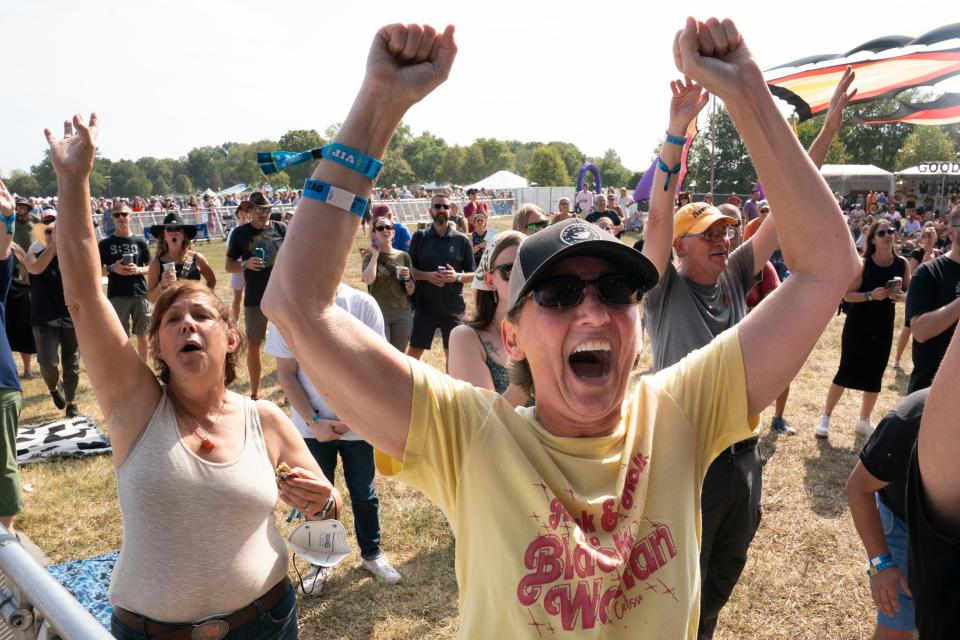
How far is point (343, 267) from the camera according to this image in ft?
4.31

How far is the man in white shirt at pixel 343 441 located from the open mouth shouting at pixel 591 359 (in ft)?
8.19

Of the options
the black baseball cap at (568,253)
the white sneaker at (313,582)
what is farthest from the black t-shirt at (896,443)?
the white sneaker at (313,582)

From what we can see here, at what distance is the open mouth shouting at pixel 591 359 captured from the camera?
1.46 m

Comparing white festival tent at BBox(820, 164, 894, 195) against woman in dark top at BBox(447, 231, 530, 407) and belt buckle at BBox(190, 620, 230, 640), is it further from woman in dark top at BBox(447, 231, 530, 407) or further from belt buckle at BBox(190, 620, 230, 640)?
belt buckle at BBox(190, 620, 230, 640)

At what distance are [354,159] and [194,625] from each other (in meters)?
1.80

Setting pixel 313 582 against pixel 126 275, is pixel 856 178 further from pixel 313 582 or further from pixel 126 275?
pixel 313 582

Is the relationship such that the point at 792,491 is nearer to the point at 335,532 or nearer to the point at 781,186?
the point at 335,532

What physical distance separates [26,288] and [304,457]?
631 cm

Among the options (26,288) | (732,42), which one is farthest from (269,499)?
(26,288)

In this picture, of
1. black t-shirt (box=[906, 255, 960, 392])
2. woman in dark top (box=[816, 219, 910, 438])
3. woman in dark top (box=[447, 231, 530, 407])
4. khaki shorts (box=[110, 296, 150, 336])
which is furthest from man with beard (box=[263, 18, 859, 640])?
khaki shorts (box=[110, 296, 150, 336])

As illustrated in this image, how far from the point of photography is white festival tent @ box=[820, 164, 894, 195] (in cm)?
3997

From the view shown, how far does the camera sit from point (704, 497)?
3021 millimetres

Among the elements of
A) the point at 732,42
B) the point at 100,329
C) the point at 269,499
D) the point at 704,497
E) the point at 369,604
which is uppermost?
the point at 732,42

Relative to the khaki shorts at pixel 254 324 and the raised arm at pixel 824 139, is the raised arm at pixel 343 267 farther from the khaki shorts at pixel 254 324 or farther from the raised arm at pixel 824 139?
the khaki shorts at pixel 254 324
